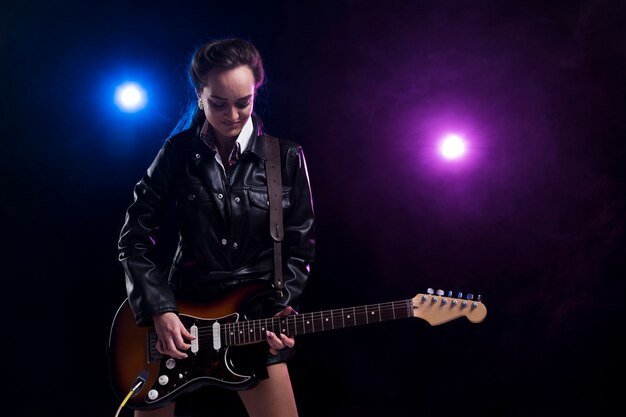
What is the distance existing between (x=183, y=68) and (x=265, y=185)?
3.60 feet

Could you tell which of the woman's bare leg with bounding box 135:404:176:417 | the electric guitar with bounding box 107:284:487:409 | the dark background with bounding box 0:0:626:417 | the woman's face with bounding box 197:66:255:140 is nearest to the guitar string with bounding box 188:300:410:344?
the electric guitar with bounding box 107:284:487:409

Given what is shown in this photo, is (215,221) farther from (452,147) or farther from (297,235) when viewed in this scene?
(452,147)

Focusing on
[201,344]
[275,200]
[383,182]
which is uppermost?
[383,182]

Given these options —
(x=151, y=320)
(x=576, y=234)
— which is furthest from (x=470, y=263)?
(x=151, y=320)

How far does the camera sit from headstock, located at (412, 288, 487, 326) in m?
2.44

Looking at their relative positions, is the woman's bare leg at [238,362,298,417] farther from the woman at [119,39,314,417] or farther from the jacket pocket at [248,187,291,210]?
the jacket pocket at [248,187,291,210]

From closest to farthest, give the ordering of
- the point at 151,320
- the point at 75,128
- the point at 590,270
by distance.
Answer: the point at 151,320 → the point at 590,270 → the point at 75,128

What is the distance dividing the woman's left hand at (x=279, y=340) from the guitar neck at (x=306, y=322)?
2cm

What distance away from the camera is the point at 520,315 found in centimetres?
295

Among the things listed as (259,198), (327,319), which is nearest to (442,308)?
(327,319)

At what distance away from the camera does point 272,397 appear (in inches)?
89.7

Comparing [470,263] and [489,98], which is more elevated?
[489,98]

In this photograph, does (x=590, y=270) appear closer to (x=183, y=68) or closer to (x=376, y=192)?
(x=376, y=192)

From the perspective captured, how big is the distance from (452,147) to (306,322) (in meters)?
1.34
